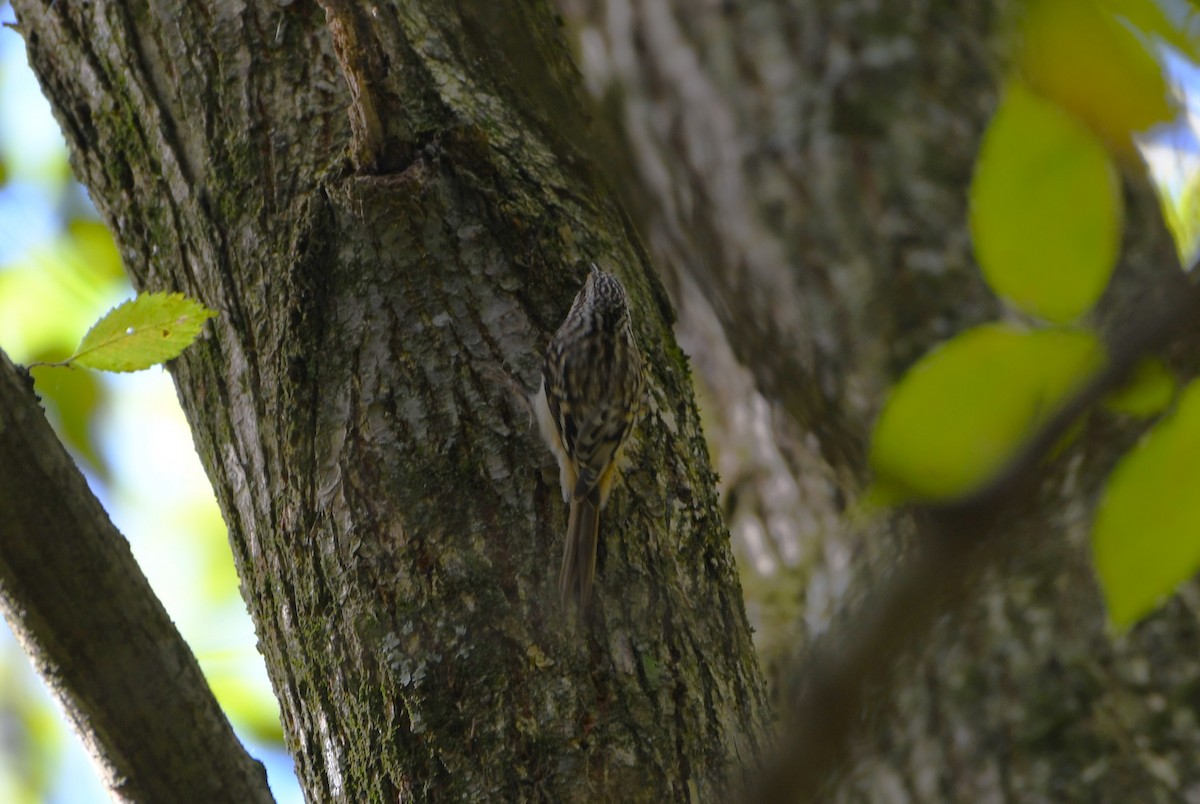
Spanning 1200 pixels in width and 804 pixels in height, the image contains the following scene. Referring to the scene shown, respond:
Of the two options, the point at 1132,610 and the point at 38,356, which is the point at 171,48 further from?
the point at 1132,610

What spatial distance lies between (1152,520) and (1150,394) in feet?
0.19

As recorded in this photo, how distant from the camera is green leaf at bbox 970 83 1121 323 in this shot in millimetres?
502

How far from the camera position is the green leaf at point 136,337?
4.93 feet

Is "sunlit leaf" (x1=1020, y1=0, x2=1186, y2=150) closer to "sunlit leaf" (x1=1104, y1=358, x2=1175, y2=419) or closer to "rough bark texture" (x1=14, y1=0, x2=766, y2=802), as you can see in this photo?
"sunlit leaf" (x1=1104, y1=358, x2=1175, y2=419)

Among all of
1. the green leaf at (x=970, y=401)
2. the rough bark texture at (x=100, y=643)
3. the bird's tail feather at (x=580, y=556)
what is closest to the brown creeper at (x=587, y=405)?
the bird's tail feather at (x=580, y=556)

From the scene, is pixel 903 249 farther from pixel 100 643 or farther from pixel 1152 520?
pixel 1152 520

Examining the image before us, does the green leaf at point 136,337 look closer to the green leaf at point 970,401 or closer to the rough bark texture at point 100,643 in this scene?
the rough bark texture at point 100,643

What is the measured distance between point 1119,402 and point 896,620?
0.19 m

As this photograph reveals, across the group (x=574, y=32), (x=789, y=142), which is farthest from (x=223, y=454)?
(x=789, y=142)

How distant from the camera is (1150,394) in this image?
0.50 meters

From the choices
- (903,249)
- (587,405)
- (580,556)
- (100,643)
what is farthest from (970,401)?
(903,249)

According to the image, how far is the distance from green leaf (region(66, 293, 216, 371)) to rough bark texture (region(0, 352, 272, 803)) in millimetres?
142

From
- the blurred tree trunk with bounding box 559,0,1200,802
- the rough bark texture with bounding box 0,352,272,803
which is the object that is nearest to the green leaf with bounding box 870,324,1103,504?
the rough bark texture with bounding box 0,352,272,803

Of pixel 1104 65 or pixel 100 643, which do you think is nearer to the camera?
pixel 1104 65
